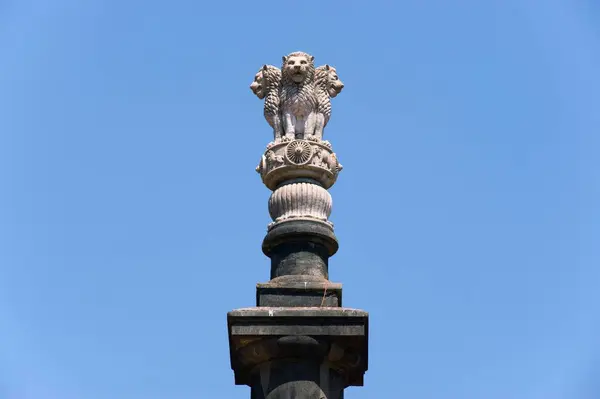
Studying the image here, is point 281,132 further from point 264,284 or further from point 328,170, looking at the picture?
point 264,284

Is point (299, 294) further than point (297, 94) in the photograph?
No

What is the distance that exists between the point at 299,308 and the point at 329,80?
4.09 meters

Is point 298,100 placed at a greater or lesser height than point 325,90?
lesser

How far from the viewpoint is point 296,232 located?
59.7 feet

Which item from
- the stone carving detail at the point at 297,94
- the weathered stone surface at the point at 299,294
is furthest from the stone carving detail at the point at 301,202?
the weathered stone surface at the point at 299,294

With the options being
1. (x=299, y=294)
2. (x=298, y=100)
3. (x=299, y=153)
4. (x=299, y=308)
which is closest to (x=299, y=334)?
(x=299, y=308)

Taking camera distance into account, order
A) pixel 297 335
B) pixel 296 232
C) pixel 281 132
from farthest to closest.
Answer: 1. pixel 281 132
2. pixel 296 232
3. pixel 297 335

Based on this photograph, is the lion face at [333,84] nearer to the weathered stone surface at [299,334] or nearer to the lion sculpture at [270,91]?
the lion sculpture at [270,91]

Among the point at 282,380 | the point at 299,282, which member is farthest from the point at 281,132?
the point at 282,380

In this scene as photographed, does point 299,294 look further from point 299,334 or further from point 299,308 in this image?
point 299,334

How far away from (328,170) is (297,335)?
9.37 ft

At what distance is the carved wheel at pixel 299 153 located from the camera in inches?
739

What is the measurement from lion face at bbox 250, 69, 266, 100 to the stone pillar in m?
1.08

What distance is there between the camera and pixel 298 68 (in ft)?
64.2
